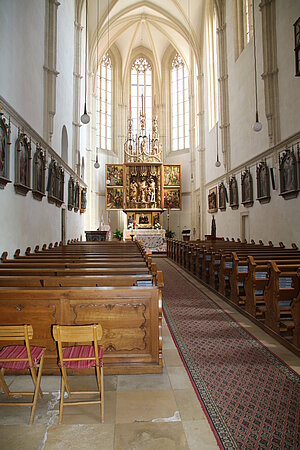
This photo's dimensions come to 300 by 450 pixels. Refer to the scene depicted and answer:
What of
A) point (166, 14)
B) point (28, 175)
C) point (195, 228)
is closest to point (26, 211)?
point (28, 175)

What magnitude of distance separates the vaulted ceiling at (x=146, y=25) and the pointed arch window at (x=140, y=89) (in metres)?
1.33

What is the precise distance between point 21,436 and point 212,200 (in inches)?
731

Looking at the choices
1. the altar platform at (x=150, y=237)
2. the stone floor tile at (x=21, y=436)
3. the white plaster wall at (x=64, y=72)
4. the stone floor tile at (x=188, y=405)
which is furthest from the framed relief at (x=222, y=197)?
the stone floor tile at (x=21, y=436)

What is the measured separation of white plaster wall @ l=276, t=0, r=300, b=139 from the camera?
10.7 meters

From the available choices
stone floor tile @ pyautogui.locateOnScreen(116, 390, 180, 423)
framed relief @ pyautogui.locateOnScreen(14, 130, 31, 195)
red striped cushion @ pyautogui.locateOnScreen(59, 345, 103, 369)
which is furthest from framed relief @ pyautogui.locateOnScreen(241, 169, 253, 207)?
red striped cushion @ pyautogui.locateOnScreen(59, 345, 103, 369)

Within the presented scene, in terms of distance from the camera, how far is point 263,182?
42.4 feet

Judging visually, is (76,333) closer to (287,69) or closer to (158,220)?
(287,69)

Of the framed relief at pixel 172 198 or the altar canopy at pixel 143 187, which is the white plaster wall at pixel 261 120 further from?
the altar canopy at pixel 143 187

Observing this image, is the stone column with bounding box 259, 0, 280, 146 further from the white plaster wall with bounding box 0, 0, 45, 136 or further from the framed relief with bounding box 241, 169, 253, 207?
the white plaster wall with bounding box 0, 0, 45, 136

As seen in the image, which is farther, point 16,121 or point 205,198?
point 205,198

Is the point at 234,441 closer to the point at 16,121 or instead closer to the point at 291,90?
the point at 16,121

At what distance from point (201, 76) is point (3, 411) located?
24.1m

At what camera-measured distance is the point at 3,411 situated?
2910mm

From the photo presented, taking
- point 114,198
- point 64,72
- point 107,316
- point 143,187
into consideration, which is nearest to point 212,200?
point 143,187
